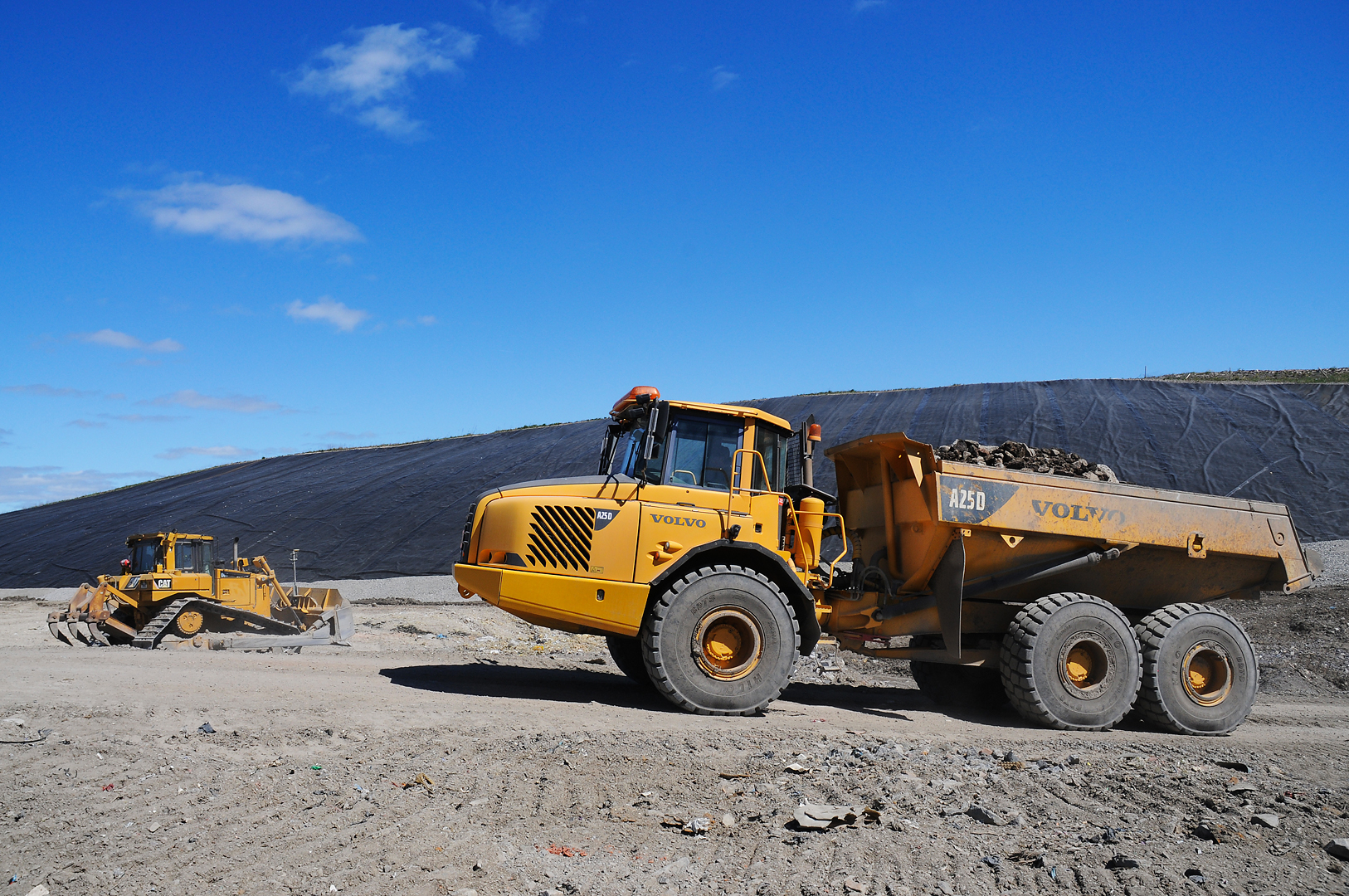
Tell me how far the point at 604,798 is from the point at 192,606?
14.8 meters

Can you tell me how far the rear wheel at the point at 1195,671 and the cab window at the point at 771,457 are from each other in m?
3.50

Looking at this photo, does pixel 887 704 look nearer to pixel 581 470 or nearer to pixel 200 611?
pixel 200 611

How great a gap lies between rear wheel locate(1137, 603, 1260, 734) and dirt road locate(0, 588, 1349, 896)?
0.27 metres

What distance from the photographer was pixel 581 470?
2866 centimetres

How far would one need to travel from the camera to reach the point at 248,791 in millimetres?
4695

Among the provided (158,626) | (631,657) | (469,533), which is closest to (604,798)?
(469,533)

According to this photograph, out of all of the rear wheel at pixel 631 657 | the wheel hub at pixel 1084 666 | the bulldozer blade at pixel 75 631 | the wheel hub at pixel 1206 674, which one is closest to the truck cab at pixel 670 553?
the rear wheel at pixel 631 657

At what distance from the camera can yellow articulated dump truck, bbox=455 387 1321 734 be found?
6891mm

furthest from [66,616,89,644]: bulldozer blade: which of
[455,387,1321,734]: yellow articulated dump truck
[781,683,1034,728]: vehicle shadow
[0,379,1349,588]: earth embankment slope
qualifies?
[781,683,1034,728]: vehicle shadow

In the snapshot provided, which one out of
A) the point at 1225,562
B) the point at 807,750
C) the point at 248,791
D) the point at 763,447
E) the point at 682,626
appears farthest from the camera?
the point at 1225,562

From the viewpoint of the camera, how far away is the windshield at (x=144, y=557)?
651 inches

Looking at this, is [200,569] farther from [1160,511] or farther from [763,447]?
[1160,511]

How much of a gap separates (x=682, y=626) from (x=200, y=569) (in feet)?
45.6

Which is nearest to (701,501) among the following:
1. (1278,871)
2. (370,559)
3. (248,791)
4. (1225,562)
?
(248,791)
